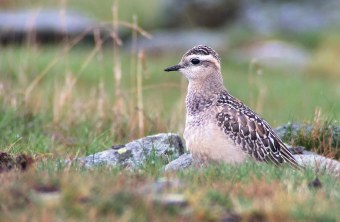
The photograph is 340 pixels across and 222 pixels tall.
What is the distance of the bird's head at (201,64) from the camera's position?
10.1 meters

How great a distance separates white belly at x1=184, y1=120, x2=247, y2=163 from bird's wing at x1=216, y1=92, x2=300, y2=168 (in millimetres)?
81

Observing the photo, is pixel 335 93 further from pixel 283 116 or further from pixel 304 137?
pixel 304 137

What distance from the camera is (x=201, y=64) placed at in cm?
1014

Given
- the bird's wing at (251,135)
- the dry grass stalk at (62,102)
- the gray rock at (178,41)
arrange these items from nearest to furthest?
1. the bird's wing at (251,135)
2. the dry grass stalk at (62,102)
3. the gray rock at (178,41)

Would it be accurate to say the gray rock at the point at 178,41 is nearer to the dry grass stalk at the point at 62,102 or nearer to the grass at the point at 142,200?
the dry grass stalk at the point at 62,102

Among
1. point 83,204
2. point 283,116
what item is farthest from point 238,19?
point 83,204

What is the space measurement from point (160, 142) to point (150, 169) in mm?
1639

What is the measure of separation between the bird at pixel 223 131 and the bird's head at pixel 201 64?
3 centimetres

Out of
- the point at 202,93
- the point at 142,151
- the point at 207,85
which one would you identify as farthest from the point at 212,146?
the point at 142,151

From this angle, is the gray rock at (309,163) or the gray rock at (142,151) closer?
the gray rock at (309,163)

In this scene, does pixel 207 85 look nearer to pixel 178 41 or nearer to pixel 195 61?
pixel 195 61

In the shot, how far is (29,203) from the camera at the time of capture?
21.2 ft

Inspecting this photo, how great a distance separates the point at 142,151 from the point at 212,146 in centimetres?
123

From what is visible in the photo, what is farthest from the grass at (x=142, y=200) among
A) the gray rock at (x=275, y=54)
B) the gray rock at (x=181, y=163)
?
the gray rock at (x=275, y=54)
